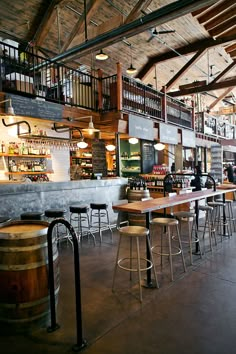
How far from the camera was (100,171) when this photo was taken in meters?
9.72

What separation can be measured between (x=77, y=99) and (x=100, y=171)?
277 centimetres

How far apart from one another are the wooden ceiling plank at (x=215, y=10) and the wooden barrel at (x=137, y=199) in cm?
618

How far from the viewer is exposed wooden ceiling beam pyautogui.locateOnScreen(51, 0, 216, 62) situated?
462 cm

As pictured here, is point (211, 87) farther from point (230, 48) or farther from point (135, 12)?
point (135, 12)

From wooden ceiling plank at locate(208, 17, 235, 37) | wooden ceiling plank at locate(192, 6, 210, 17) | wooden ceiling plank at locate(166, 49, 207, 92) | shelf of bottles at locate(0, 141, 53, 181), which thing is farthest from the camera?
wooden ceiling plank at locate(166, 49, 207, 92)

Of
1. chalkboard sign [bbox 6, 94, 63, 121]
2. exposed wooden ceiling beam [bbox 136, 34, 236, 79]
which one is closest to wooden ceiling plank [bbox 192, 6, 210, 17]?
exposed wooden ceiling beam [bbox 136, 34, 236, 79]

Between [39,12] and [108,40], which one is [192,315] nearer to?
[108,40]

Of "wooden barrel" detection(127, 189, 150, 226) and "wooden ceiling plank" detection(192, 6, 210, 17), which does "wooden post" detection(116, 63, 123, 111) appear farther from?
"wooden ceiling plank" detection(192, 6, 210, 17)

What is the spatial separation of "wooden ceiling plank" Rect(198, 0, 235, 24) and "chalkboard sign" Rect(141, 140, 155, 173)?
4.60m

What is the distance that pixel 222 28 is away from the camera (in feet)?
29.2

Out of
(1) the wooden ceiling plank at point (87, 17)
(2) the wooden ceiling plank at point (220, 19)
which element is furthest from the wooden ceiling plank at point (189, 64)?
(1) the wooden ceiling plank at point (87, 17)

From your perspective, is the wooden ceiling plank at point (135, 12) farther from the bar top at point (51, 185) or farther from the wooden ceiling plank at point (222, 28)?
the bar top at point (51, 185)

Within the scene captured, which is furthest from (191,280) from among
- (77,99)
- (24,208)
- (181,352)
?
→ (77,99)

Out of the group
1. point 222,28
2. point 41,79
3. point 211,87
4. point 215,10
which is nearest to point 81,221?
point 41,79
